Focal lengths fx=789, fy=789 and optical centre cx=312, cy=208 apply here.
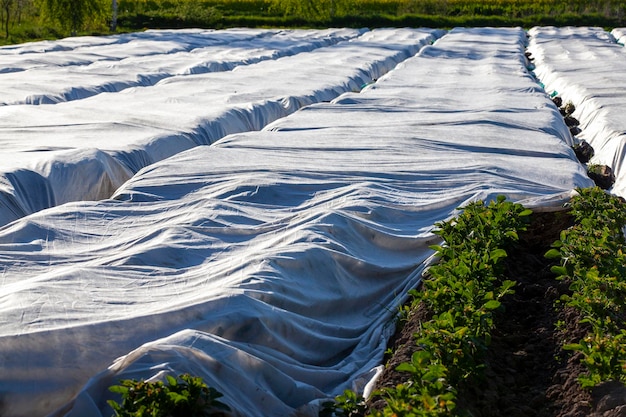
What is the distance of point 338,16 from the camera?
3212 cm

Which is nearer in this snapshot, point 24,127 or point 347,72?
point 24,127

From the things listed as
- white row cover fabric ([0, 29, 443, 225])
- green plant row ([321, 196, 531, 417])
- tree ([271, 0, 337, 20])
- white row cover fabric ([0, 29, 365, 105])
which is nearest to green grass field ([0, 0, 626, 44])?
tree ([271, 0, 337, 20])

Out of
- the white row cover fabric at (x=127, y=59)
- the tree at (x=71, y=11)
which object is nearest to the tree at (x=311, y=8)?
the white row cover fabric at (x=127, y=59)

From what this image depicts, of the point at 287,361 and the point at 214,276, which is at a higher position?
the point at 214,276

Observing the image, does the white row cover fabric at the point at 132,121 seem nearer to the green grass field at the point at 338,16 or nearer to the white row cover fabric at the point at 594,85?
the white row cover fabric at the point at 594,85

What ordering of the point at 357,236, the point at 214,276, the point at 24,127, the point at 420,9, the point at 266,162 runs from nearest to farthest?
the point at 214,276 → the point at 357,236 → the point at 266,162 → the point at 24,127 → the point at 420,9

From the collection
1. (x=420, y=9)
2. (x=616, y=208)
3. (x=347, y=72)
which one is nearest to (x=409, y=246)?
(x=616, y=208)

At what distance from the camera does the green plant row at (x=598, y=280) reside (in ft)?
10.6

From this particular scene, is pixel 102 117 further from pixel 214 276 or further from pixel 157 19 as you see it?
pixel 157 19

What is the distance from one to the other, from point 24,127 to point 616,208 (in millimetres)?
5257

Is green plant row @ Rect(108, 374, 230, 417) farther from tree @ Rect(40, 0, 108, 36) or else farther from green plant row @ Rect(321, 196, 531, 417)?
tree @ Rect(40, 0, 108, 36)

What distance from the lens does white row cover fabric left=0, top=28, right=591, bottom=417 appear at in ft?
10.9

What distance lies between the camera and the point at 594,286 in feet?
12.8

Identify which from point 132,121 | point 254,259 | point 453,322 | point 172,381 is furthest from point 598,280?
point 132,121
